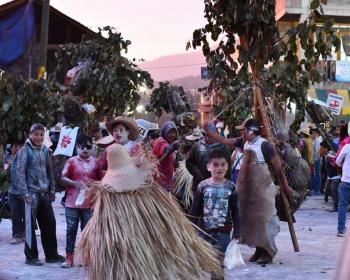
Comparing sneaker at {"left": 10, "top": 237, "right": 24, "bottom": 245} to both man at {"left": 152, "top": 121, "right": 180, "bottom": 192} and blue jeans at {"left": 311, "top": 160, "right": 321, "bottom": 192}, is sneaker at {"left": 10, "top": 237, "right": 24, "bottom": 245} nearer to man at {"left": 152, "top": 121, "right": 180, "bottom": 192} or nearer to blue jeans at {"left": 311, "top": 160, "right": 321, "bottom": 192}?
man at {"left": 152, "top": 121, "right": 180, "bottom": 192}

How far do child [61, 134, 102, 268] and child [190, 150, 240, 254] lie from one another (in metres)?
1.93

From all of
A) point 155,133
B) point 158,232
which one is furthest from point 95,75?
point 158,232

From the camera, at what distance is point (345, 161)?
10.4 metres

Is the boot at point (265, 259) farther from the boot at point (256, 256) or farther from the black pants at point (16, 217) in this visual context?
the black pants at point (16, 217)

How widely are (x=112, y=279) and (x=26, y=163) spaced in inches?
121

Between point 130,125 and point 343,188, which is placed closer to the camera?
point 130,125

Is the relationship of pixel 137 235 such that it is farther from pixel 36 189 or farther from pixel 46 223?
pixel 46 223

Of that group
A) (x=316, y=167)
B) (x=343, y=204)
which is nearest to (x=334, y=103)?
(x=316, y=167)

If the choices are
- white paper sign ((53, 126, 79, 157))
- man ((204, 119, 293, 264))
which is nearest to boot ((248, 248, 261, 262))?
man ((204, 119, 293, 264))

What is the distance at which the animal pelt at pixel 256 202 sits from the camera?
7.58 m

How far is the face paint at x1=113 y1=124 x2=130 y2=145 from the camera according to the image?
7.20 meters

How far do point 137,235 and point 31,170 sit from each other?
119 inches

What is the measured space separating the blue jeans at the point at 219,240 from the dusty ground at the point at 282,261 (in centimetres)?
118

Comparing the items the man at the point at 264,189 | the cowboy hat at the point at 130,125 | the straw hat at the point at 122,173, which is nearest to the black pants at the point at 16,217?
the cowboy hat at the point at 130,125
